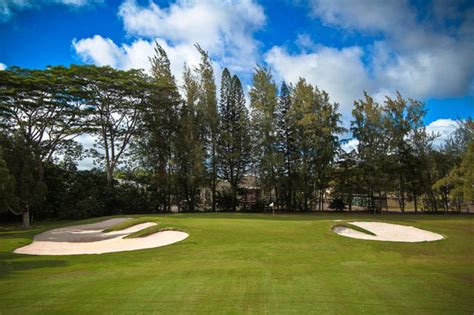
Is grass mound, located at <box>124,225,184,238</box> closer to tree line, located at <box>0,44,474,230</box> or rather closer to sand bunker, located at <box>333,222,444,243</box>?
sand bunker, located at <box>333,222,444,243</box>

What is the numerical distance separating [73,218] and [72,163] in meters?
6.43

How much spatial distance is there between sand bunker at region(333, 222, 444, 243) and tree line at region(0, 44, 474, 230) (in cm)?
1580

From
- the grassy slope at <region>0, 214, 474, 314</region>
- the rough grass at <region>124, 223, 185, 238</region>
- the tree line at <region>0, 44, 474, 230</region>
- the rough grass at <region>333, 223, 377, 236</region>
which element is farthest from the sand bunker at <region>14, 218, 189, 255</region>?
the tree line at <region>0, 44, 474, 230</region>

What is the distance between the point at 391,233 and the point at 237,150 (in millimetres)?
19945

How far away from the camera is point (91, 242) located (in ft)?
A: 45.0

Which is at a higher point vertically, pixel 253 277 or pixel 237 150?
pixel 237 150

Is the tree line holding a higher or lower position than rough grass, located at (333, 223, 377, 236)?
higher

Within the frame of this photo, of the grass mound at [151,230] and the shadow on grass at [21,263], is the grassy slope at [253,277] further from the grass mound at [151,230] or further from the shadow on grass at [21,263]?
the grass mound at [151,230]

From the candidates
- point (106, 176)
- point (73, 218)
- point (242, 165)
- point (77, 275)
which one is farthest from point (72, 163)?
point (77, 275)

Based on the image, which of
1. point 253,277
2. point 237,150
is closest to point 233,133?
point 237,150

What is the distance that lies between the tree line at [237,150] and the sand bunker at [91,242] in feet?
43.5

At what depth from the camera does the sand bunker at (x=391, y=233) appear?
42.5 feet

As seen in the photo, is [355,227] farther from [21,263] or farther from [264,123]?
[264,123]

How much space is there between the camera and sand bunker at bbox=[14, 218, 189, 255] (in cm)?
1147
